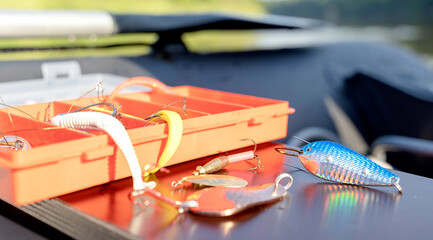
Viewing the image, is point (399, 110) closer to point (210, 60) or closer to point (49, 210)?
point (210, 60)

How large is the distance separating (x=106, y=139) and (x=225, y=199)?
5.6 inches

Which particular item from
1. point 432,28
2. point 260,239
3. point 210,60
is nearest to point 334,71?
point 210,60

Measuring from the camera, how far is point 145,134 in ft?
1.61

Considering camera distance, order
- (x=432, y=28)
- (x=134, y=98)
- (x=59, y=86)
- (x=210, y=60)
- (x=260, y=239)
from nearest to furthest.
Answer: (x=260, y=239)
(x=134, y=98)
(x=59, y=86)
(x=210, y=60)
(x=432, y=28)

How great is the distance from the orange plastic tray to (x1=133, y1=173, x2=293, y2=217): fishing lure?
0.21 ft

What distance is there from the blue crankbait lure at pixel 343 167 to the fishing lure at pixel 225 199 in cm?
7

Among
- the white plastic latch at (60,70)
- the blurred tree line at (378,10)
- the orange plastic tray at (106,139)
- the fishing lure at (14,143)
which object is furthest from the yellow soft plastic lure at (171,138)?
the blurred tree line at (378,10)

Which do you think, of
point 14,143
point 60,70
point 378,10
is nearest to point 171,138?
point 14,143

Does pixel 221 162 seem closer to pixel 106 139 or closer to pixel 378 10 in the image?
pixel 106 139

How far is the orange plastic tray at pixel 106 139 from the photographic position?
16.0 inches

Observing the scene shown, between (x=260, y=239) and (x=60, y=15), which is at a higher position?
(x=60, y=15)

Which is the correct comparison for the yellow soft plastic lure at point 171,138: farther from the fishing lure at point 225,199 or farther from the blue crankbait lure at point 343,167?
the blue crankbait lure at point 343,167

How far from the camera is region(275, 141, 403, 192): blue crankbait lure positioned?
523mm

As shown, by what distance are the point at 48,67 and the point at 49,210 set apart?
1.92 ft
